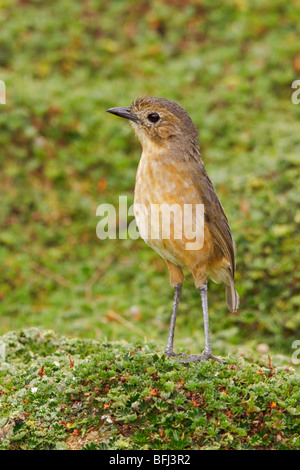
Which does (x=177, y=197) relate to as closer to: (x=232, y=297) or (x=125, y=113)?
(x=125, y=113)

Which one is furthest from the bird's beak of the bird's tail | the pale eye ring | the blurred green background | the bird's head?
the blurred green background

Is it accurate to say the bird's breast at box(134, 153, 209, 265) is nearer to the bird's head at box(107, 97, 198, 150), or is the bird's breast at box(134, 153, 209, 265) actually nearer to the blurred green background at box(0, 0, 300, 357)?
the bird's head at box(107, 97, 198, 150)

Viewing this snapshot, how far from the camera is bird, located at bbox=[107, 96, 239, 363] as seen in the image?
501 cm

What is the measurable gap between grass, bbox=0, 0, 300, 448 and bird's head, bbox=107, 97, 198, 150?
160 centimetres

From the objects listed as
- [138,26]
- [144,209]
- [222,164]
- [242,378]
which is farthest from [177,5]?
[242,378]

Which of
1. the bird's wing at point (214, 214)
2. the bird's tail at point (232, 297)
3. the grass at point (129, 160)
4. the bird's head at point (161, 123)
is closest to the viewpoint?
the bird's wing at point (214, 214)

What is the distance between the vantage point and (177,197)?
5020 millimetres

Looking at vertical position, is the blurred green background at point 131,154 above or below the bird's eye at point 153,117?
above

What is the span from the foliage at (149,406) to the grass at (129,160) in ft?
0.48

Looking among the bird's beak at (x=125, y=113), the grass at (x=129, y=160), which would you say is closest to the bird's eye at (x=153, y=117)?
the bird's beak at (x=125, y=113)

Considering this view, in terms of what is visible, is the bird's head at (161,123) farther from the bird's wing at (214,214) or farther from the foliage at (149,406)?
the foliage at (149,406)

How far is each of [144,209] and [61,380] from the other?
52.5 inches

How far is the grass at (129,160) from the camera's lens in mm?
7840

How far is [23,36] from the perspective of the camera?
11398mm
